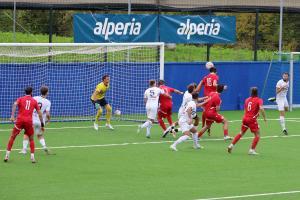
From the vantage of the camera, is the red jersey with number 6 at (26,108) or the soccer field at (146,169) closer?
the soccer field at (146,169)

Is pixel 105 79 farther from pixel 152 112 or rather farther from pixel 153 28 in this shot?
pixel 153 28

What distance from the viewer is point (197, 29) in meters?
37.9

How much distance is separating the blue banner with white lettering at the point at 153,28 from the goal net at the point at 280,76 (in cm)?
300

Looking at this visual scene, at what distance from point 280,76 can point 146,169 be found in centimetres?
2101

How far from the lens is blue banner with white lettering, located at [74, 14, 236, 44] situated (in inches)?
1367

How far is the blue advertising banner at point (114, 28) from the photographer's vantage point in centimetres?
3462

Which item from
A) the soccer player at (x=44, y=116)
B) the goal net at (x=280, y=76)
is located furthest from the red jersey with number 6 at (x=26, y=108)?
the goal net at (x=280, y=76)

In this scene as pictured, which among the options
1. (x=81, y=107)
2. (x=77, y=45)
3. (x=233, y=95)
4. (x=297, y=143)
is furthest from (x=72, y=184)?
(x=233, y=95)

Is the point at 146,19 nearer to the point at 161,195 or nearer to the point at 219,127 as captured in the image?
the point at 219,127

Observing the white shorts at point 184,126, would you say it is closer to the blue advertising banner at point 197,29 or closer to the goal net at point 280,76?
the blue advertising banner at point 197,29

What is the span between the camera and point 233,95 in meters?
39.3

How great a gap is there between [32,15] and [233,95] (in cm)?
1111

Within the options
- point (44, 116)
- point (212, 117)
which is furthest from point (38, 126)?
point (212, 117)

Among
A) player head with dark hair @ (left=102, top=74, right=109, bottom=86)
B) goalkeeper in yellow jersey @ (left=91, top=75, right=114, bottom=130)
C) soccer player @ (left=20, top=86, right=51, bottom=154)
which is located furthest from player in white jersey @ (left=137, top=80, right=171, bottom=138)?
soccer player @ (left=20, top=86, right=51, bottom=154)
